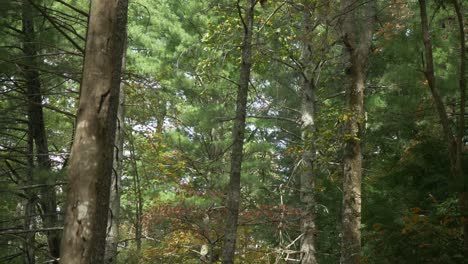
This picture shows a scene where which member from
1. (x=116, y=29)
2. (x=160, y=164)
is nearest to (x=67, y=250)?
(x=116, y=29)

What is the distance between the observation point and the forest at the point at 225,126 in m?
3.08

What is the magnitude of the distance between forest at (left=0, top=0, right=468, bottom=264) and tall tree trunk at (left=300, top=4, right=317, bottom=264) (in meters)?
0.04

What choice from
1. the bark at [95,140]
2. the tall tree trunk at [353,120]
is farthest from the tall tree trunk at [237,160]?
the bark at [95,140]

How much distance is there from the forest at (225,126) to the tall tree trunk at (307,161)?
0.12 feet

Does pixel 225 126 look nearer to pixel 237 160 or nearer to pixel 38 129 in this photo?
pixel 237 160

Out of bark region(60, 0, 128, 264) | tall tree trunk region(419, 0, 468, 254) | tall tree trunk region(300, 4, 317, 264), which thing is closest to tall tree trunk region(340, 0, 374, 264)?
tall tree trunk region(300, 4, 317, 264)

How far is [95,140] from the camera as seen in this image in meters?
2.91

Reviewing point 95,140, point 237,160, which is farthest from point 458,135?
point 95,140

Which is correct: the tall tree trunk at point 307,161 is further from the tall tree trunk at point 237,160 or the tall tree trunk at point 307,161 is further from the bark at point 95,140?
the bark at point 95,140

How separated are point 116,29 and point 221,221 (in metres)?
8.93

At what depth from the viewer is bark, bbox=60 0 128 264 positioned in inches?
109

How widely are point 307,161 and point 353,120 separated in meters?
2.83

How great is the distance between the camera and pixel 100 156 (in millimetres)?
2922

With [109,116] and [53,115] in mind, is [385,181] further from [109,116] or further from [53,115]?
[53,115]
